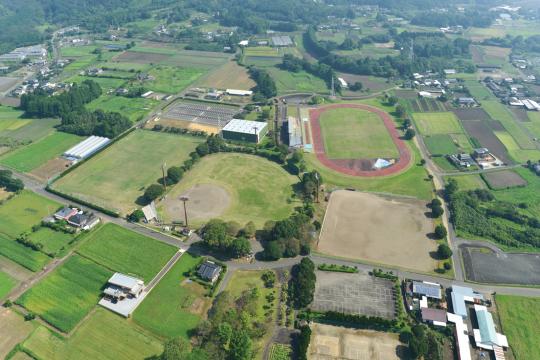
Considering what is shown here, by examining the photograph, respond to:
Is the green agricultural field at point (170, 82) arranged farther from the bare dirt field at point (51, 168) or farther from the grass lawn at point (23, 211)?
the grass lawn at point (23, 211)

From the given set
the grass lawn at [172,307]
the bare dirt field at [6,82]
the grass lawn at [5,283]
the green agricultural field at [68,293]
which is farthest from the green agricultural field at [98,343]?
the bare dirt field at [6,82]

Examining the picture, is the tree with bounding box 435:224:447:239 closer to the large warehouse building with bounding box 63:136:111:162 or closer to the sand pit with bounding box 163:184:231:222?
the sand pit with bounding box 163:184:231:222

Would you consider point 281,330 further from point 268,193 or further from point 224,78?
point 224,78

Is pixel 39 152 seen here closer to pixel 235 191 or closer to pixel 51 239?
pixel 51 239

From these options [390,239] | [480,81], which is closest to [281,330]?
[390,239]

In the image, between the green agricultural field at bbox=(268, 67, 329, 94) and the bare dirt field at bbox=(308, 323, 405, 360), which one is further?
the green agricultural field at bbox=(268, 67, 329, 94)

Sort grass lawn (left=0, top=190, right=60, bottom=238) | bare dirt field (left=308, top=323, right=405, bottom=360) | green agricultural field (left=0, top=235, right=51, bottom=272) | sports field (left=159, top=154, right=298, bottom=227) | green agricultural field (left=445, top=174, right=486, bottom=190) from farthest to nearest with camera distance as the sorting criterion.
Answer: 1. green agricultural field (left=445, top=174, right=486, bottom=190)
2. sports field (left=159, top=154, right=298, bottom=227)
3. grass lawn (left=0, top=190, right=60, bottom=238)
4. green agricultural field (left=0, top=235, right=51, bottom=272)
5. bare dirt field (left=308, top=323, right=405, bottom=360)

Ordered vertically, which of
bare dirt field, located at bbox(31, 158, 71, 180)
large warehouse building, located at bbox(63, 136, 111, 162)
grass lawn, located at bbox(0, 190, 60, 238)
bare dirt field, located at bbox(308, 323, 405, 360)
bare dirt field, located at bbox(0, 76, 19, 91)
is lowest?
bare dirt field, located at bbox(308, 323, 405, 360)

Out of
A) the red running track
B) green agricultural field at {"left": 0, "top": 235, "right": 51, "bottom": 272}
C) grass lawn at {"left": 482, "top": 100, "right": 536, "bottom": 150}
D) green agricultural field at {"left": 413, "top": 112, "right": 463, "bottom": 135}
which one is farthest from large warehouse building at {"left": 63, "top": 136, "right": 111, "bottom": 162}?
grass lawn at {"left": 482, "top": 100, "right": 536, "bottom": 150}
